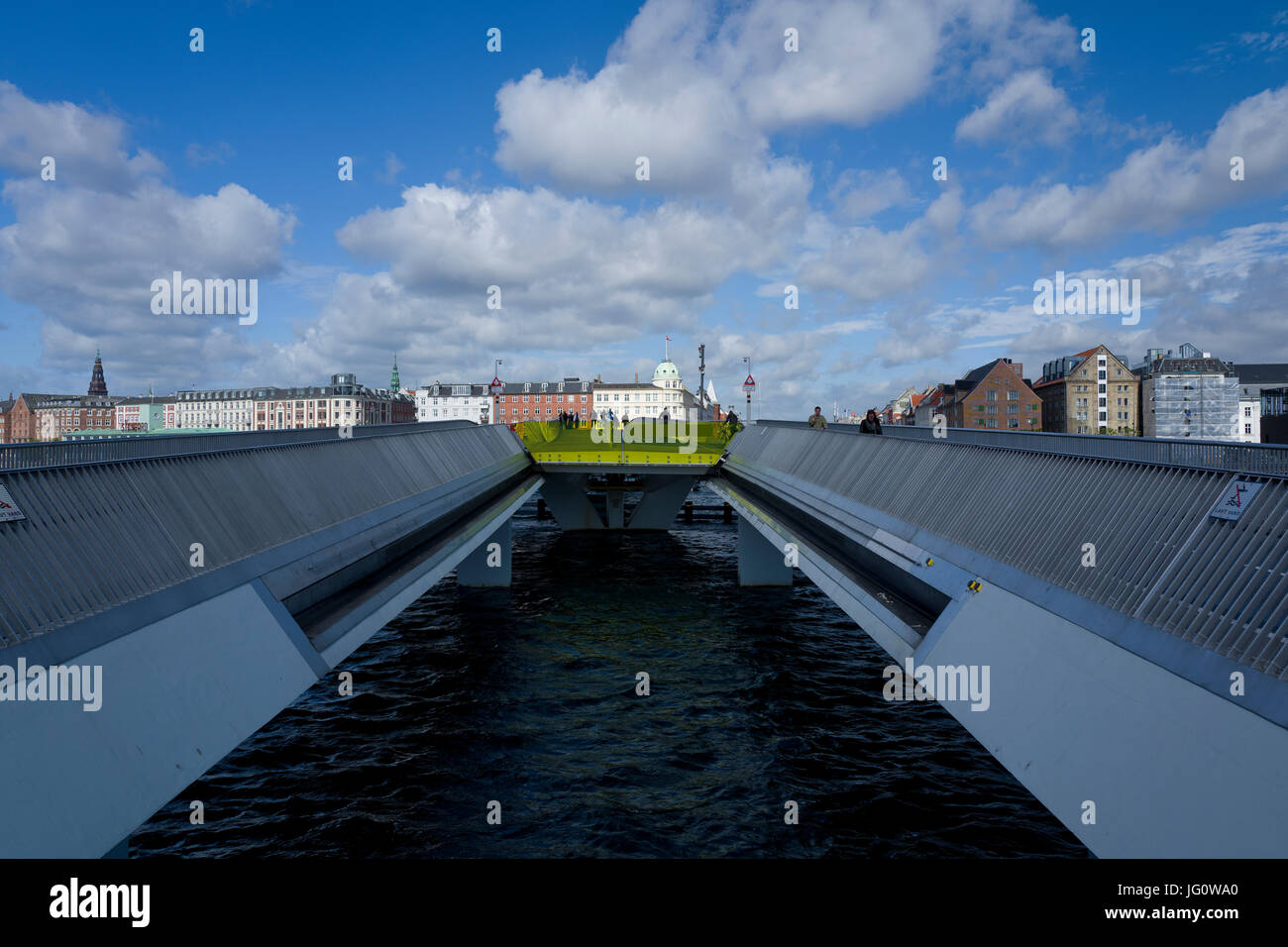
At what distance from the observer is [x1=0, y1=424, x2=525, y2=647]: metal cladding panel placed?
22.2 ft

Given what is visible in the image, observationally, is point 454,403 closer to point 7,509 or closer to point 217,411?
point 217,411

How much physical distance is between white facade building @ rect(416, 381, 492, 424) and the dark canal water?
164667mm

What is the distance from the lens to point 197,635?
780 cm

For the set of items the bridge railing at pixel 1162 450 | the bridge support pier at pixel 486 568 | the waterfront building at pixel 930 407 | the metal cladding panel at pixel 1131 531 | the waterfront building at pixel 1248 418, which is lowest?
the bridge support pier at pixel 486 568

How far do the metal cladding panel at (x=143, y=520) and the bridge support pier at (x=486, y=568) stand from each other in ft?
61.4

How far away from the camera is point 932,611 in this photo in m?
12.0

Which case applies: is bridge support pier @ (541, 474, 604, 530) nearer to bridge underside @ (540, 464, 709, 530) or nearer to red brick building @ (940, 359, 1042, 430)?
bridge underside @ (540, 464, 709, 530)

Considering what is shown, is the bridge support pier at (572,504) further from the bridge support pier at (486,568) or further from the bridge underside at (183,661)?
the bridge underside at (183,661)

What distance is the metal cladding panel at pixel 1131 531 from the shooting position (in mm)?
6684

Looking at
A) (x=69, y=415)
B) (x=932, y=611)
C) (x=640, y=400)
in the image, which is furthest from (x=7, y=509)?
(x=640, y=400)

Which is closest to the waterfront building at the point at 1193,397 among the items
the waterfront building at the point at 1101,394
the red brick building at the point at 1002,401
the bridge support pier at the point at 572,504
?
the waterfront building at the point at 1101,394
